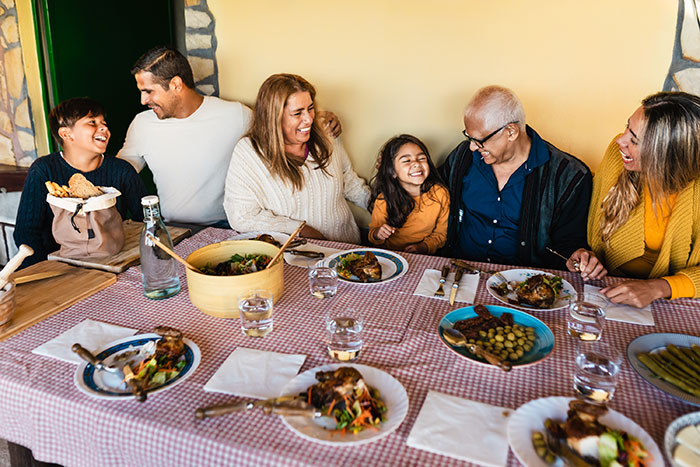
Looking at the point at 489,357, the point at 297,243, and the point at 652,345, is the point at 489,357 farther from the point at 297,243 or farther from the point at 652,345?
the point at 297,243

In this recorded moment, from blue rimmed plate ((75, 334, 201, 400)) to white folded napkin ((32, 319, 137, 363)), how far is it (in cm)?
5

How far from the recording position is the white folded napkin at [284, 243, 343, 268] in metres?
2.01

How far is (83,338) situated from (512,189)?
2.03 meters

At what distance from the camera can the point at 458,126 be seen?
2975 mm

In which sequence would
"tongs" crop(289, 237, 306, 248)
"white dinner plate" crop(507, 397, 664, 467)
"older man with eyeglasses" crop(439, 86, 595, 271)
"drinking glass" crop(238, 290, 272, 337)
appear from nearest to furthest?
"white dinner plate" crop(507, 397, 664, 467)
"drinking glass" crop(238, 290, 272, 337)
"tongs" crop(289, 237, 306, 248)
"older man with eyeglasses" crop(439, 86, 595, 271)

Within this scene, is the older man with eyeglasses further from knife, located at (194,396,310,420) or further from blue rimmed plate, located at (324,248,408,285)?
knife, located at (194,396,310,420)

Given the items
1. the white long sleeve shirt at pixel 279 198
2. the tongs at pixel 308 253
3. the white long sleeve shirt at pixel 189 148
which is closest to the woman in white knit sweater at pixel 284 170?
the white long sleeve shirt at pixel 279 198

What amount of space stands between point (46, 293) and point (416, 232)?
178 cm

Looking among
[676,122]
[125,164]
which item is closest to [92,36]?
[125,164]

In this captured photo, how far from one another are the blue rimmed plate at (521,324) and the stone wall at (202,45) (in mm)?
2528

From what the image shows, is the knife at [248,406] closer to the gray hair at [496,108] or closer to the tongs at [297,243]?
the tongs at [297,243]

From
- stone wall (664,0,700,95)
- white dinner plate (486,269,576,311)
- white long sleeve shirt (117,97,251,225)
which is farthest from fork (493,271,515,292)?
white long sleeve shirt (117,97,251,225)

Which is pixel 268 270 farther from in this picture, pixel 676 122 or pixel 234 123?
pixel 234 123

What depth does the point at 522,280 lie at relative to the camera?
6.13ft
